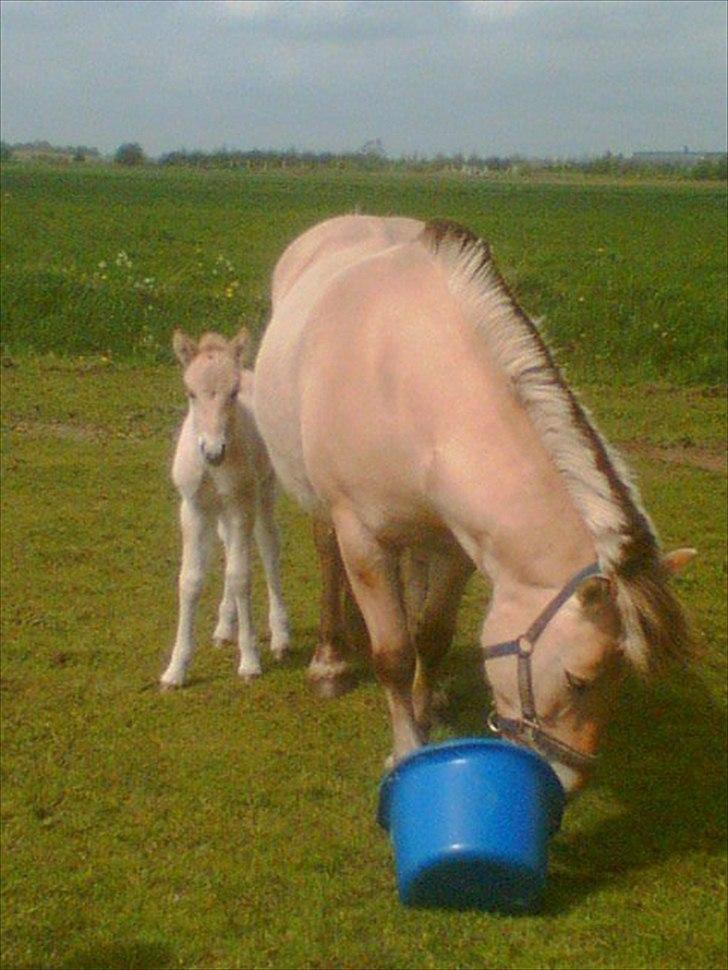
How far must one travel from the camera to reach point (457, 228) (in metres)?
4.57

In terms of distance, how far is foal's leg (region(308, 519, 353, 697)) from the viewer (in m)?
5.98

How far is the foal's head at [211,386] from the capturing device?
563 cm

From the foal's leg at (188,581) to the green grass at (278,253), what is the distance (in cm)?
250

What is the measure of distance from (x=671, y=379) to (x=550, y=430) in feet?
34.7

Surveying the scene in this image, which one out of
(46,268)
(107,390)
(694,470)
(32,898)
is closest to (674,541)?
(694,470)

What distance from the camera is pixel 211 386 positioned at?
225 inches

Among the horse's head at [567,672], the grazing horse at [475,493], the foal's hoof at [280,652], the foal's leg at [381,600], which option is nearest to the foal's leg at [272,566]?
the foal's hoof at [280,652]

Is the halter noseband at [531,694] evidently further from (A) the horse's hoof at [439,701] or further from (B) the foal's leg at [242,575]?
(B) the foal's leg at [242,575]

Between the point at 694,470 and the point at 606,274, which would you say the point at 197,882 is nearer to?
the point at 694,470

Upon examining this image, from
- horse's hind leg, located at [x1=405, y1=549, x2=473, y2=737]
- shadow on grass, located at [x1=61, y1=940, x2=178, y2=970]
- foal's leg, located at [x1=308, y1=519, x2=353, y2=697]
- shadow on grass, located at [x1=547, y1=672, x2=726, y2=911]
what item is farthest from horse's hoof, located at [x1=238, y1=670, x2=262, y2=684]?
shadow on grass, located at [x1=61, y1=940, x2=178, y2=970]

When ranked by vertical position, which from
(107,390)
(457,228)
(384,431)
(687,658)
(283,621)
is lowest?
(107,390)

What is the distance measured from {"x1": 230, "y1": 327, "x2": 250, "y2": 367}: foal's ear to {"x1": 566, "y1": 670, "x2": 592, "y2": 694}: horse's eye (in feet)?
8.83

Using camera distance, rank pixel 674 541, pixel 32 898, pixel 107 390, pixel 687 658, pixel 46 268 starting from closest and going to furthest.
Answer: pixel 687 658 → pixel 32 898 → pixel 674 541 → pixel 107 390 → pixel 46 268

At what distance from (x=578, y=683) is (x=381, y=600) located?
3.56 feet
